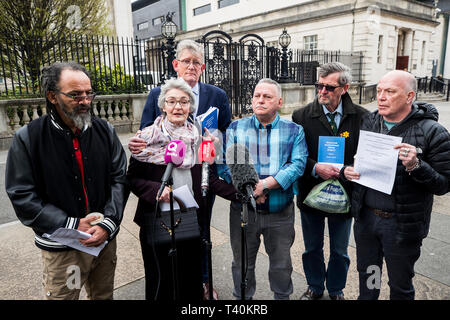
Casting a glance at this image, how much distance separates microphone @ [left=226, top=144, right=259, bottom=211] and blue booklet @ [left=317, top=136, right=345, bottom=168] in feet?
2.93

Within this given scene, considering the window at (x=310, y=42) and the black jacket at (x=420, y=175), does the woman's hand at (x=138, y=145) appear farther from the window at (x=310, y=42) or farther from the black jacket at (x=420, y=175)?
the window at (x=310, y=42)

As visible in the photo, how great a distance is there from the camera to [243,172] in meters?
1.87

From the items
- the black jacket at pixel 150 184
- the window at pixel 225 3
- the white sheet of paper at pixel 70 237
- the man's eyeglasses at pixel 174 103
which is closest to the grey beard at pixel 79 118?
the black jacket at pixel 150 184

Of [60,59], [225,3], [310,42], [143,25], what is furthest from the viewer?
[143,25]

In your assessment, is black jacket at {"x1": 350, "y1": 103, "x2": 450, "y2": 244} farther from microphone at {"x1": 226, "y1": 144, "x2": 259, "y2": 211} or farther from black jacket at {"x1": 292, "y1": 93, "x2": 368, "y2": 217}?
microphone at {"x1": 226, "y1": 144, "x2": 259, "y2": 211}

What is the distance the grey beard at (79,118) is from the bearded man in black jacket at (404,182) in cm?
194

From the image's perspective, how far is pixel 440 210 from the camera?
16.2 feet

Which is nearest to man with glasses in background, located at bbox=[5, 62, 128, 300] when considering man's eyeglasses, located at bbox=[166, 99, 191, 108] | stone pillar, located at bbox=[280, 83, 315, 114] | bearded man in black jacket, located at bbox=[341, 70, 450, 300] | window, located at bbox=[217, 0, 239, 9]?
man's eyeglasses, located at bbox=[166, 99, 191, 108]

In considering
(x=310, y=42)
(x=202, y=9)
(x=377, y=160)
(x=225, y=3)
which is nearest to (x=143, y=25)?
(x=202, y=9)

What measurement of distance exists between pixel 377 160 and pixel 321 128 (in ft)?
1.95

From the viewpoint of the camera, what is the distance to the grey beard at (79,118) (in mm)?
2021

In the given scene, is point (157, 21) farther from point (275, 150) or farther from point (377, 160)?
point (377, 160)

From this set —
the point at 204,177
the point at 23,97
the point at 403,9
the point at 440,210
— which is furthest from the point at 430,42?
the point at 204,177

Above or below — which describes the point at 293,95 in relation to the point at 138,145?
above
